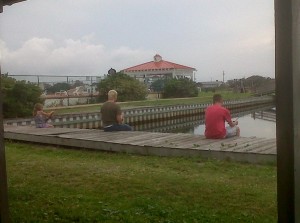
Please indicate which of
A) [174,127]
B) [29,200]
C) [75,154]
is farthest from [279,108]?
[174,127]

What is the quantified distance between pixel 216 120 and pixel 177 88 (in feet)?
107

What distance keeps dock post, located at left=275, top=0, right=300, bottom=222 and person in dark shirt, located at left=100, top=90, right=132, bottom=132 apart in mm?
7932

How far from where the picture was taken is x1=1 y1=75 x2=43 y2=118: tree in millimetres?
18297

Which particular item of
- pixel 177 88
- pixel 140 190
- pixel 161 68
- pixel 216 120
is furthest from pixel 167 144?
A: pixel 161 68

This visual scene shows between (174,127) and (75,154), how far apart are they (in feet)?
56.8

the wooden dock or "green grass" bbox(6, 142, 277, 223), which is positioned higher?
the wooden dock

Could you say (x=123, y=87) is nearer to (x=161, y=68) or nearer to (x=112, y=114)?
(x=112, y=114)

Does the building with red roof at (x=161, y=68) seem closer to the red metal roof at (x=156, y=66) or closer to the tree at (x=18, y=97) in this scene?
the red metal roof at (x=156, y=66)

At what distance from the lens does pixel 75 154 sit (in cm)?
837

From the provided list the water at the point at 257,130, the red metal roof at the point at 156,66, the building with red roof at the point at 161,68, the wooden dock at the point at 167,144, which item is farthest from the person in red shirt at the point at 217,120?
the red metal roof at the point at 156,66

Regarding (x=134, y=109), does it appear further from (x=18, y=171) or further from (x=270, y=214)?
(x=270, y=214)

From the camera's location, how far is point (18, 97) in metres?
18.7

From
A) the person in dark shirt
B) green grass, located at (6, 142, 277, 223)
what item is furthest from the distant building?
green grass, located at (6, 142, 277, 223)

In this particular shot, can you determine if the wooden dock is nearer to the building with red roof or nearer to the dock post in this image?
the dock post
